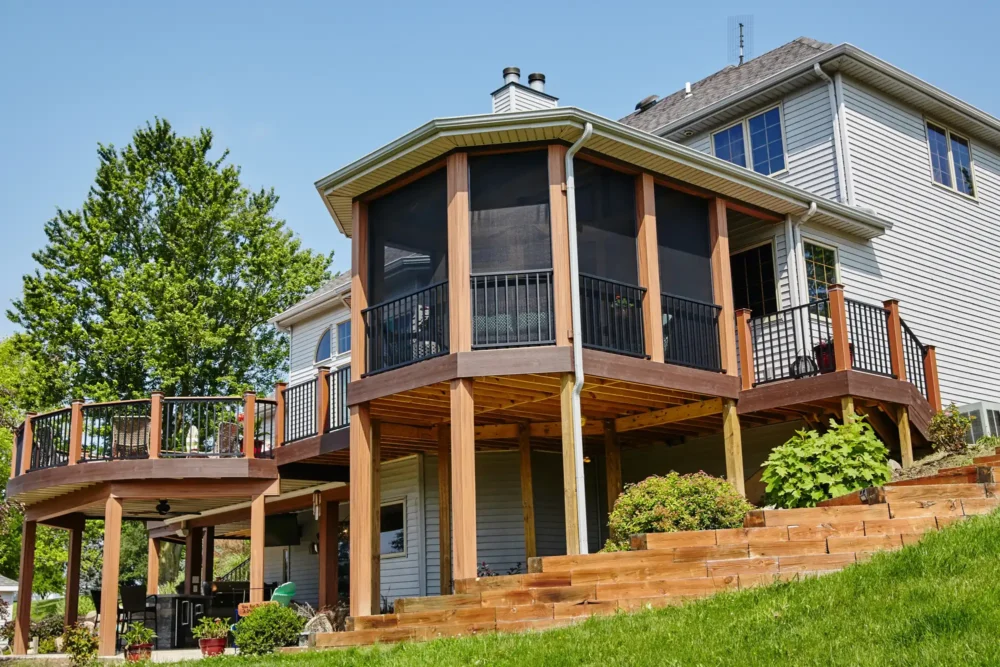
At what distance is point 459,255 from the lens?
12.1 meters

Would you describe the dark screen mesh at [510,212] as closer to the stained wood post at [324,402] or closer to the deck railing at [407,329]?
the deck railing at [407,329]

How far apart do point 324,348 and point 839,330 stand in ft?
40.9

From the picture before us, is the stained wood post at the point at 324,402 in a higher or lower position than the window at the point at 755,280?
lower

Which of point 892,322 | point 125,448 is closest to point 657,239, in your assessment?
point 892,322

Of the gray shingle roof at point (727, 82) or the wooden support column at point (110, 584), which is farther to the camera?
the gray shingle roof at point (727, 82)

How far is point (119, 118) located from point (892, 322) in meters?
24.7

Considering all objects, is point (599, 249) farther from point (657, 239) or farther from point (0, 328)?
point (0, 328)

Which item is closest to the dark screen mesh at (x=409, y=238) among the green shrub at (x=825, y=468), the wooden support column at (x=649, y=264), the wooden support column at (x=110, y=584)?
the wooden support column at (x=649, y=264)

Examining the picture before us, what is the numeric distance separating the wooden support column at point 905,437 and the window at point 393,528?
8.19m

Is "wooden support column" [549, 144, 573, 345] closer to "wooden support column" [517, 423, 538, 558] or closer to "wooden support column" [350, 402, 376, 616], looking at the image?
"wooden support column" [350, 402, 376, 616]

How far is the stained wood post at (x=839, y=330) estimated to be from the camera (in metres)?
12.9

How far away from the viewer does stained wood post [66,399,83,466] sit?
1628cm

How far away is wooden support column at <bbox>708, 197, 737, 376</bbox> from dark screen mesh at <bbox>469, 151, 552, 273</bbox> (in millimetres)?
2884

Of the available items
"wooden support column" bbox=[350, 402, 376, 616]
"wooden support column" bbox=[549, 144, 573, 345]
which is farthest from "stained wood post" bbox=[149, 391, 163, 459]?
"wooden support column" bbox=[549, 144, 573, 345]
